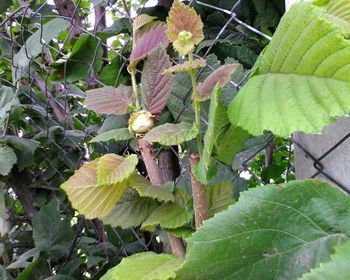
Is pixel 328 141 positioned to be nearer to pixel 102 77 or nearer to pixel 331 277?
pixel 331 277

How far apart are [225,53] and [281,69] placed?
0.45 m

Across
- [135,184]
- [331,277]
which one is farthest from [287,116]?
[135,184]

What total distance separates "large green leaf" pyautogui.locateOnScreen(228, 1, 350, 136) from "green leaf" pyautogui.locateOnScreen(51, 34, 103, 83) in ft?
2.10

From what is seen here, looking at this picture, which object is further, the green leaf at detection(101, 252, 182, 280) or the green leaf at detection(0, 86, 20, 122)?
the green leaf at detection(0, 86, 20, 122)

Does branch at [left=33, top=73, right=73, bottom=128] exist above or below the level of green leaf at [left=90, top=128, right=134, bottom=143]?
below

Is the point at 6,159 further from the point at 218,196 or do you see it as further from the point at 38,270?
the point at 218,196

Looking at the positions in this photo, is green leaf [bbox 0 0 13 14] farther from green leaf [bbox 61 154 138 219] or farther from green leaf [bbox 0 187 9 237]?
green leaf [bbox 61 154 138 219]

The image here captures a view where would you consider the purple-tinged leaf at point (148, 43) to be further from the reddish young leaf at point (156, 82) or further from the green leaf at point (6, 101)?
the green leaf at point (6, 101)

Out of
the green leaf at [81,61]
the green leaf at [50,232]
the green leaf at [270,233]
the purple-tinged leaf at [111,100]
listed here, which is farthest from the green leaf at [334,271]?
the green leaf at [50,232]

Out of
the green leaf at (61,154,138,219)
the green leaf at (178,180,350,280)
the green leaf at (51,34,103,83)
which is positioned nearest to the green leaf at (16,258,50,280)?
the green leaf at (51,34,103,83)

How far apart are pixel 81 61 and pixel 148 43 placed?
1.24 ft

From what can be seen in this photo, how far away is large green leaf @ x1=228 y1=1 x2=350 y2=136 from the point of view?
416mm

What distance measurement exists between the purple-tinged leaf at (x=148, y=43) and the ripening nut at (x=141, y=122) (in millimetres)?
112

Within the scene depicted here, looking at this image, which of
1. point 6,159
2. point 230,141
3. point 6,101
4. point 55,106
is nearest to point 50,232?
point 6,159
